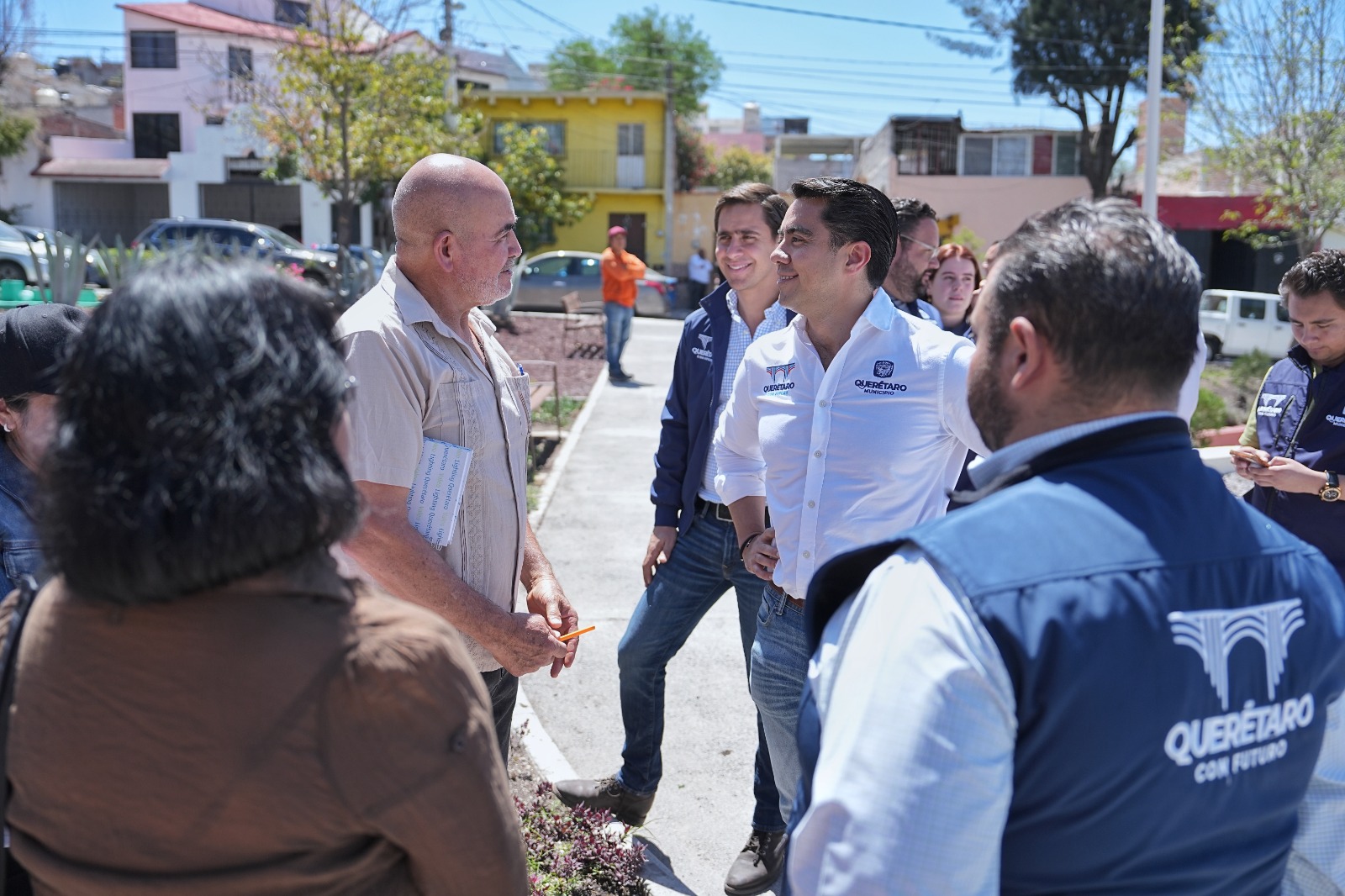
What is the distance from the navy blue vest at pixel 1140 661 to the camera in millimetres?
1312

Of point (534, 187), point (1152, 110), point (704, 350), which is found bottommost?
point (704, 350)

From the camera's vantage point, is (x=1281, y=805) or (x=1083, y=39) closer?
(x=1281, y=805)

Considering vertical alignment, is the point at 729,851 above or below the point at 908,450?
below

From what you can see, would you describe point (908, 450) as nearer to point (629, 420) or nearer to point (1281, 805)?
point (1281, 805)

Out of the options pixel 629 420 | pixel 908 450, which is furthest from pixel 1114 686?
pixel 629 420

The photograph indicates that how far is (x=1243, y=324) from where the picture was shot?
21938 millimetres

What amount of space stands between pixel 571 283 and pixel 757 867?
24020 millimetres

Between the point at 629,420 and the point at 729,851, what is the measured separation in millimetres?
8590

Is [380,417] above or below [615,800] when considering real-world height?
above

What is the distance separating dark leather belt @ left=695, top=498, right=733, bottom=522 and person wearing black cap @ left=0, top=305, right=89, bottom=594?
2.19 m

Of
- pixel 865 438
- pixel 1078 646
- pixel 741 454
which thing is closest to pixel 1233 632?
pixel 1078 646

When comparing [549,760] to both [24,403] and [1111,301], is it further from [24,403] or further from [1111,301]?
[1111,301]

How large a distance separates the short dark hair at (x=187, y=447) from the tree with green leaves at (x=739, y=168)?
50.9 m

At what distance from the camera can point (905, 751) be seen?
131 cm
